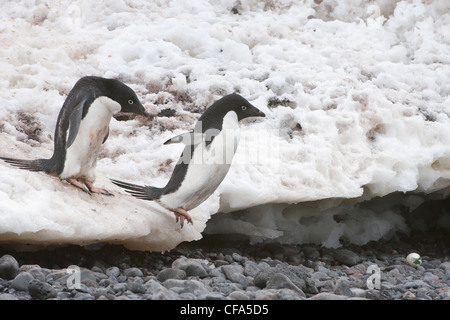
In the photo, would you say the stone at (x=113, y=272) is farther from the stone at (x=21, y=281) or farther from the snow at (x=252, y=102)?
the stone at (x=21, y=281)

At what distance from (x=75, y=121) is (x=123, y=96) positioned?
11.8 inches

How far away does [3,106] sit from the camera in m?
4.83

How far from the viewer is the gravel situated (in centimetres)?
339

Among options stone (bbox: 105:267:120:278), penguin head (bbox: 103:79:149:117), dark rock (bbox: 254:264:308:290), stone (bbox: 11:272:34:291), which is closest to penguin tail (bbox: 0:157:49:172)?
penguin head (bbox: 103:79:149:117)

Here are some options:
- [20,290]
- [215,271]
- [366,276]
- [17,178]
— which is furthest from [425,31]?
[20,290]

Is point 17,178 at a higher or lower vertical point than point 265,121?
lower

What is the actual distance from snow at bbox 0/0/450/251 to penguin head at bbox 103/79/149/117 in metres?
0.57

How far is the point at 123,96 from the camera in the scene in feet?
13.2

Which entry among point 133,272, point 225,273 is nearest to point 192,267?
point 225,273

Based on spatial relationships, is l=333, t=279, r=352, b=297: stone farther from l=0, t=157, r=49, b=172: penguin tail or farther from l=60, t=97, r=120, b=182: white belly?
l=0, t=157, r=49, b=172: penguin tail

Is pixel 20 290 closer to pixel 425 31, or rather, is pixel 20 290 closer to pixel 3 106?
pixel 3 106

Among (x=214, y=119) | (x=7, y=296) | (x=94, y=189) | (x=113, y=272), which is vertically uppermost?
(x=214, y=119)

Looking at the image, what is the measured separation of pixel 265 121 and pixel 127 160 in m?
1.12

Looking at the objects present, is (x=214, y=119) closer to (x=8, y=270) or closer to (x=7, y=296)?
(x=8, y=270)
